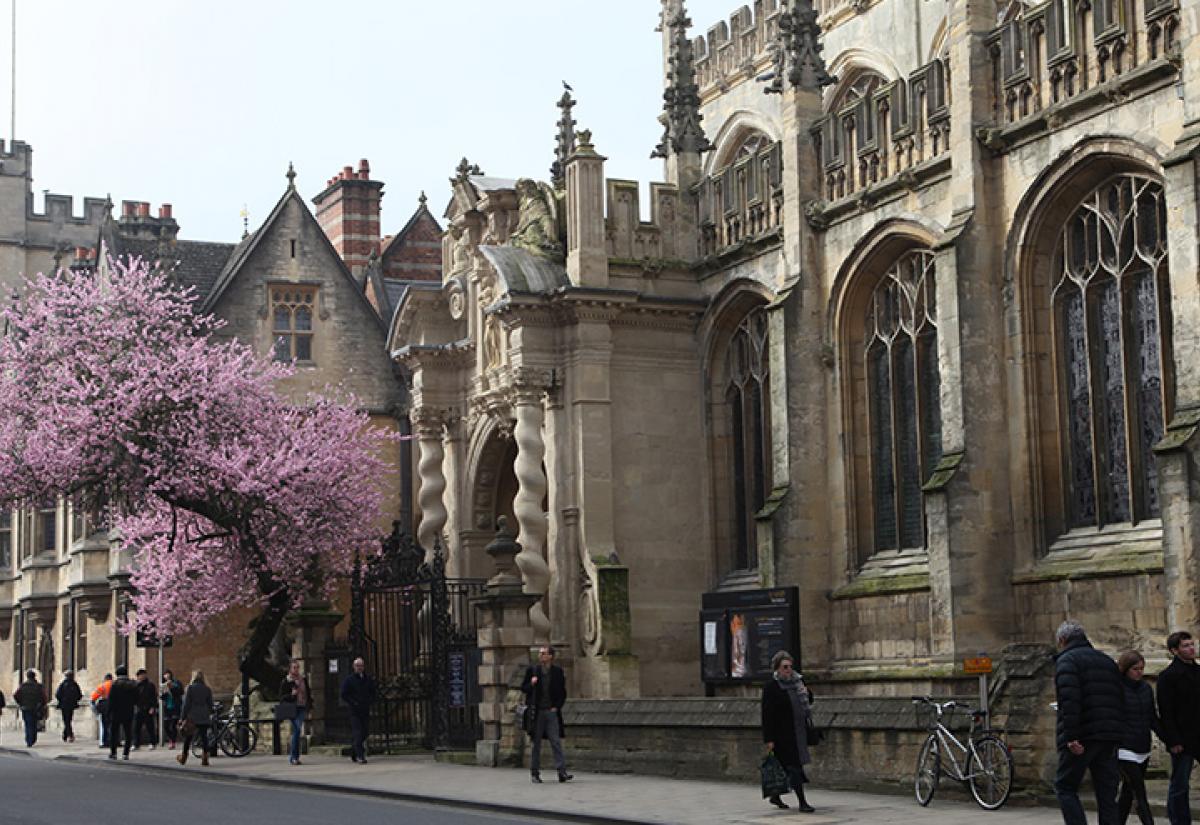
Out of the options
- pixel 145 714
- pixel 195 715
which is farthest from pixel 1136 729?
pixel 145 714

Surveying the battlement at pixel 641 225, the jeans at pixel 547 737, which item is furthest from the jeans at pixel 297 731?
the battlement at pixel 641 225


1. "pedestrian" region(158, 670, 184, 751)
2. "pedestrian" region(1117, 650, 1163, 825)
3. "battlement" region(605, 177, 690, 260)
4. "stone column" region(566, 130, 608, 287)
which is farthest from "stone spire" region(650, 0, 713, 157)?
"pedestrian" region(1117, 650, 1163, 825)

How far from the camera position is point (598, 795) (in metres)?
19.7

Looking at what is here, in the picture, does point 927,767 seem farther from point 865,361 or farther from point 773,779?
point 865,361

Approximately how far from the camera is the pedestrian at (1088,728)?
1266 cm

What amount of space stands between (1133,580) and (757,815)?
634cm

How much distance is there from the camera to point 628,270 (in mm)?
29922

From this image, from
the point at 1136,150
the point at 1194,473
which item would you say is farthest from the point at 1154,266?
the point at 1194,473

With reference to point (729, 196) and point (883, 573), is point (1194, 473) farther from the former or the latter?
point (729, 196)

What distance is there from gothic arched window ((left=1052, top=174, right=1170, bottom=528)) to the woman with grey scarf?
6.29 meters

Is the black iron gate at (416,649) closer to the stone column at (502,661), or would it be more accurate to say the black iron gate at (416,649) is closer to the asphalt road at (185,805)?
the stone column at (502,661)

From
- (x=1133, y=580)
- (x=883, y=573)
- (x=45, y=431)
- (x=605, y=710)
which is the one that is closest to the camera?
(x=1133, y=580)

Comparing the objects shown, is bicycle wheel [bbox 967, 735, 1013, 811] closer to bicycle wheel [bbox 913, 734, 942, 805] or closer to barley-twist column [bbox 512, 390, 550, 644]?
bicycle wheel [bbox 913, 734, 942, 805]

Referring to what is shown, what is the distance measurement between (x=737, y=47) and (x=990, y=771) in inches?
1036
